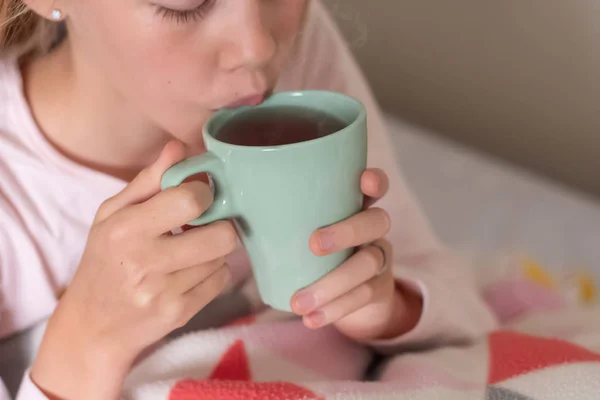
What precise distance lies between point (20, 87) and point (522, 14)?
1.02 meters

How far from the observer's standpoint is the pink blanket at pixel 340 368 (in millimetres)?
589

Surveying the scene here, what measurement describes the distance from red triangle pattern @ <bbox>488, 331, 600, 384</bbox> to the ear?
0.56 meters

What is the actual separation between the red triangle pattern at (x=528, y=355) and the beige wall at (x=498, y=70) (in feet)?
2.58

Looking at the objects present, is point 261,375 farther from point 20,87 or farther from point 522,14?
point 522,14

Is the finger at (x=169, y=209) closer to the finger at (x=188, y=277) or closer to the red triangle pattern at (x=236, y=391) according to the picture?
the finger at (x=188, y=277)

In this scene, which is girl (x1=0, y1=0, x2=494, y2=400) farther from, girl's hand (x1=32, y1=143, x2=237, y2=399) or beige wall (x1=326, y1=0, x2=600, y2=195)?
beige wall (x1=326, y1=0, x2=600, y2=195)

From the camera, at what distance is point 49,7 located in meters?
0.64

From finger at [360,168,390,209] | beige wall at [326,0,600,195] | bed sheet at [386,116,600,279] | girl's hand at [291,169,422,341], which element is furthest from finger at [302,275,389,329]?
beige wall at [326,0,600,195]

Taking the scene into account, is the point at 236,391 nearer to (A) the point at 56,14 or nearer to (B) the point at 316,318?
(B) the point at 316,318

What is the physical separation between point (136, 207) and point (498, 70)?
1.12 m

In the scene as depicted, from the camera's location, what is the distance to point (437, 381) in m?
0.64

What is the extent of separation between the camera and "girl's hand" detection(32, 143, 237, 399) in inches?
20.2

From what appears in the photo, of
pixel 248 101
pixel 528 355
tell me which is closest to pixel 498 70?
pixel 528 355

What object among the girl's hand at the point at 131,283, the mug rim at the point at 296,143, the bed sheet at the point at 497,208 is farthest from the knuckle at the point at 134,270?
the bed sheet at the point at 497,208
